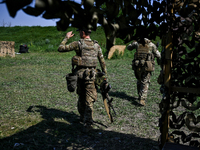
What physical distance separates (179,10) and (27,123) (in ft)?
13.5

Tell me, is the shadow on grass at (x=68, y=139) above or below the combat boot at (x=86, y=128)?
below

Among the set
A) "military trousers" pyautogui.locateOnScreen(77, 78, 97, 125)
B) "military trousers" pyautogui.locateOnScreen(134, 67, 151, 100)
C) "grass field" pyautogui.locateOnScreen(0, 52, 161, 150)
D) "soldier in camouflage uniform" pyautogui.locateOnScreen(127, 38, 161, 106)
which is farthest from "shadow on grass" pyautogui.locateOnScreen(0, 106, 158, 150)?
"soldier in camouflage uniform" pyautogui.locateOnScreen(127, 38, 161, 106)

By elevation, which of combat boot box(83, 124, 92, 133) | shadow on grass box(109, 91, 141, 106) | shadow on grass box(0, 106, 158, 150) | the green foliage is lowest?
shadow on grass box(0, 106, 158, 150)

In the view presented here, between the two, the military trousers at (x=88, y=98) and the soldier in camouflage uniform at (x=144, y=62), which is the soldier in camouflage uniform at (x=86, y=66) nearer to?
the military trousers at (x=88, y=98)

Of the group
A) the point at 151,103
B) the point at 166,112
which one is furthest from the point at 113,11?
the point at 151,103

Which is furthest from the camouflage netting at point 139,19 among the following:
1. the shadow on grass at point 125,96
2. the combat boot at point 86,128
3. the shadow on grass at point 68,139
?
the shadow on grass at point 125,96

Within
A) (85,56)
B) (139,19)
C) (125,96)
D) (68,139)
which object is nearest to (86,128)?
(68,139)

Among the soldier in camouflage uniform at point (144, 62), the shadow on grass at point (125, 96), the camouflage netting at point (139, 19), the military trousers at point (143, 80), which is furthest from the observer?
the shadow on grass at point (125, 96)

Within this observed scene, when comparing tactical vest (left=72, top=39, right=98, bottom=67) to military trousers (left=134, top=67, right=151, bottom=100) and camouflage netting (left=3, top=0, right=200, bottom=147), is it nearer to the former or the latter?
camouflage netting (left=3, top=0, right=200, bottom=147)

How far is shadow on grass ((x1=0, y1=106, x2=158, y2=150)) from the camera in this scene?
4.03 m

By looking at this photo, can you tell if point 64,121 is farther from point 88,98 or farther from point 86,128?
point 88,98

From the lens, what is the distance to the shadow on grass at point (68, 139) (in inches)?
159

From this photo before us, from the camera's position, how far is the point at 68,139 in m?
4.34

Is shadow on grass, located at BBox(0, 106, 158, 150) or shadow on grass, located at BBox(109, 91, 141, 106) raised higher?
shadow on grass, located at BBox(109, 91, 141, 106)
